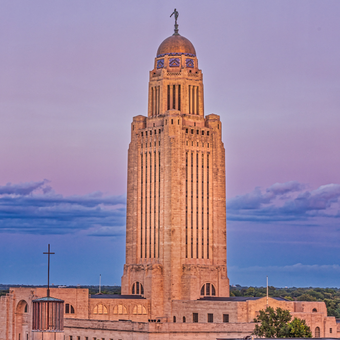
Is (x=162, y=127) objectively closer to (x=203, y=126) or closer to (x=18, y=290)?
(x=203, y=126)

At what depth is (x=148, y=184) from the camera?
148500 millimetres

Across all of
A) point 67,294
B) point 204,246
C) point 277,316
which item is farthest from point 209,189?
point 277,316

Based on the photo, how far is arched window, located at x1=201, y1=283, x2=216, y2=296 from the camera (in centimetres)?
14375

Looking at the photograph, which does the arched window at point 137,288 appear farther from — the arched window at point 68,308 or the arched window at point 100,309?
the arched window at point 68,308

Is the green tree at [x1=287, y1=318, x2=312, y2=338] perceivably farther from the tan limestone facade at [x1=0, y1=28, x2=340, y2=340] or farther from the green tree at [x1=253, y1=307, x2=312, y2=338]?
the tan limestone facade at [x1=0, y1=28, x2=340, y2=340]

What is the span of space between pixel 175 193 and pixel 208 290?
17.4 metres

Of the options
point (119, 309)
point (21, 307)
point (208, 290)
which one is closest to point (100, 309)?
point (119, 309)

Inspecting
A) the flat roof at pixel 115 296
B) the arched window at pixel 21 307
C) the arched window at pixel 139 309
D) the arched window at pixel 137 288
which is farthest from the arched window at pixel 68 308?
the arched window at pixel 137 288

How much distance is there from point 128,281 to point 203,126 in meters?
30.0

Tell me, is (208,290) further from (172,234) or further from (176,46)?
(176,46)

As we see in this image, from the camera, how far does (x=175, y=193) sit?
472 feet

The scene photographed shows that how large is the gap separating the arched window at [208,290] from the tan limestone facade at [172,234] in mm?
169

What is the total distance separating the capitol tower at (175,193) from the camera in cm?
14212

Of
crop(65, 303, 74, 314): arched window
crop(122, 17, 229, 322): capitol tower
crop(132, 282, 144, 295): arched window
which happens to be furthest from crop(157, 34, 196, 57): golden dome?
crop(65, 303, 74, 314): arched window
